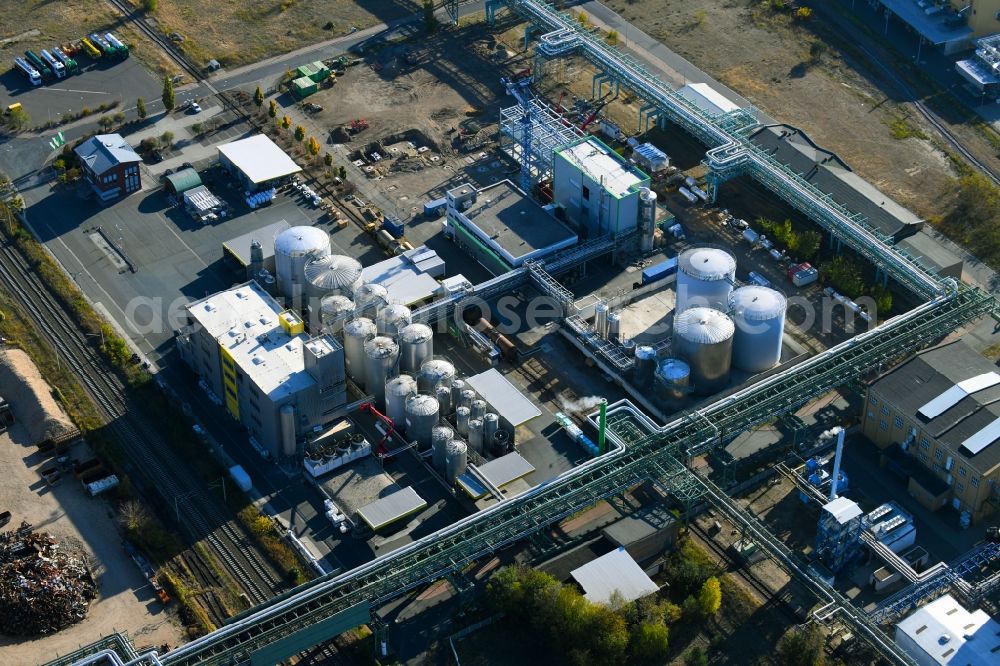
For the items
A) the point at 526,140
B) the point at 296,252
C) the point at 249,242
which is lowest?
the point at 249,242

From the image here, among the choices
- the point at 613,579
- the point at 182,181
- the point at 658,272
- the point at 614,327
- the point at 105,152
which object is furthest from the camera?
the point at 182,181

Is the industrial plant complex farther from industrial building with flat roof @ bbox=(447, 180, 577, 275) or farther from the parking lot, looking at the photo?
→ the parking lot

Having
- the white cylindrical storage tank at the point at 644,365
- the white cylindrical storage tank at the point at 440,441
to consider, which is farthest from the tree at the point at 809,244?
the white cylindrical storage tank at the point at 440,441

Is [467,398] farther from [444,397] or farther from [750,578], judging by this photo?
[750,578]

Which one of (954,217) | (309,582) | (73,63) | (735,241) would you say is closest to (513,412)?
(309,582)

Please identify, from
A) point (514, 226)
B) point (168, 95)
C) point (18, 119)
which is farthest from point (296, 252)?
point (18, 119)

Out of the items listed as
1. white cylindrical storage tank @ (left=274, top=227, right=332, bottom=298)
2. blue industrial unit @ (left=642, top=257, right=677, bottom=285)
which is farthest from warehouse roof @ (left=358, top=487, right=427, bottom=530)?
blue industrial unit @ (left=642, top=257, right=677, bottom=285)

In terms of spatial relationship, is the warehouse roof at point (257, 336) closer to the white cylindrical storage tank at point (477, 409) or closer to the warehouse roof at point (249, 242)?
the warehouse roof at point (249, 242)
